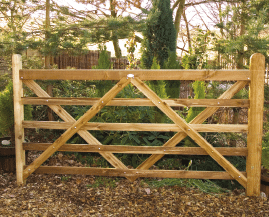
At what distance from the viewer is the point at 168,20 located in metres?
8.19

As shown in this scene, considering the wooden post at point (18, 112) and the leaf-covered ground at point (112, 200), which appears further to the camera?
the wooden post at point (18, 112)

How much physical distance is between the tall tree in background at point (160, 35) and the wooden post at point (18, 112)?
5257mm

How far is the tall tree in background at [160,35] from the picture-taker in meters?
Answer: 8.14

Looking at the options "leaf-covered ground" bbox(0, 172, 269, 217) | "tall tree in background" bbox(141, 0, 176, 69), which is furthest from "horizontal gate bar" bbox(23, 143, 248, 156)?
"tall tree in background" bbox(141, 0, 176, 69)

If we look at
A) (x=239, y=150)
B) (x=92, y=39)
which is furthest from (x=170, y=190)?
(x=92, y=39)

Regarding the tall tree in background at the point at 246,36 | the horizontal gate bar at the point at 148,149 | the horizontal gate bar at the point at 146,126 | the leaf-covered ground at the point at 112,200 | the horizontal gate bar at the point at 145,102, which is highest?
the tall tree in background at the point at 246,36

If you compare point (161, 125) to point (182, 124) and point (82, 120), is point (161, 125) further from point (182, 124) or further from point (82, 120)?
point (82, 120)

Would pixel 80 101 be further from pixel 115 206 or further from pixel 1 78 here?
pixel 1 78

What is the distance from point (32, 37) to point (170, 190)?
152 inches

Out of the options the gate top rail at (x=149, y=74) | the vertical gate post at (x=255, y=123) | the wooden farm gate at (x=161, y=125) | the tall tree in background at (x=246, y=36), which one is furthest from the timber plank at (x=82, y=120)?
the tall tree in background at (x=246, y=36)

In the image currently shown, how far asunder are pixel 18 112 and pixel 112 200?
1523mm

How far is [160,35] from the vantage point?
8297 millimetres

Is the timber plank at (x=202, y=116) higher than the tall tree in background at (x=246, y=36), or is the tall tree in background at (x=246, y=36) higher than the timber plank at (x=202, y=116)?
the tall tree in background at (x=246, y=36)

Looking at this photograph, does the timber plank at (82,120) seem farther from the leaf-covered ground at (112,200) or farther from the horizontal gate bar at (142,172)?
the leaf-covered ground at (112,200)
